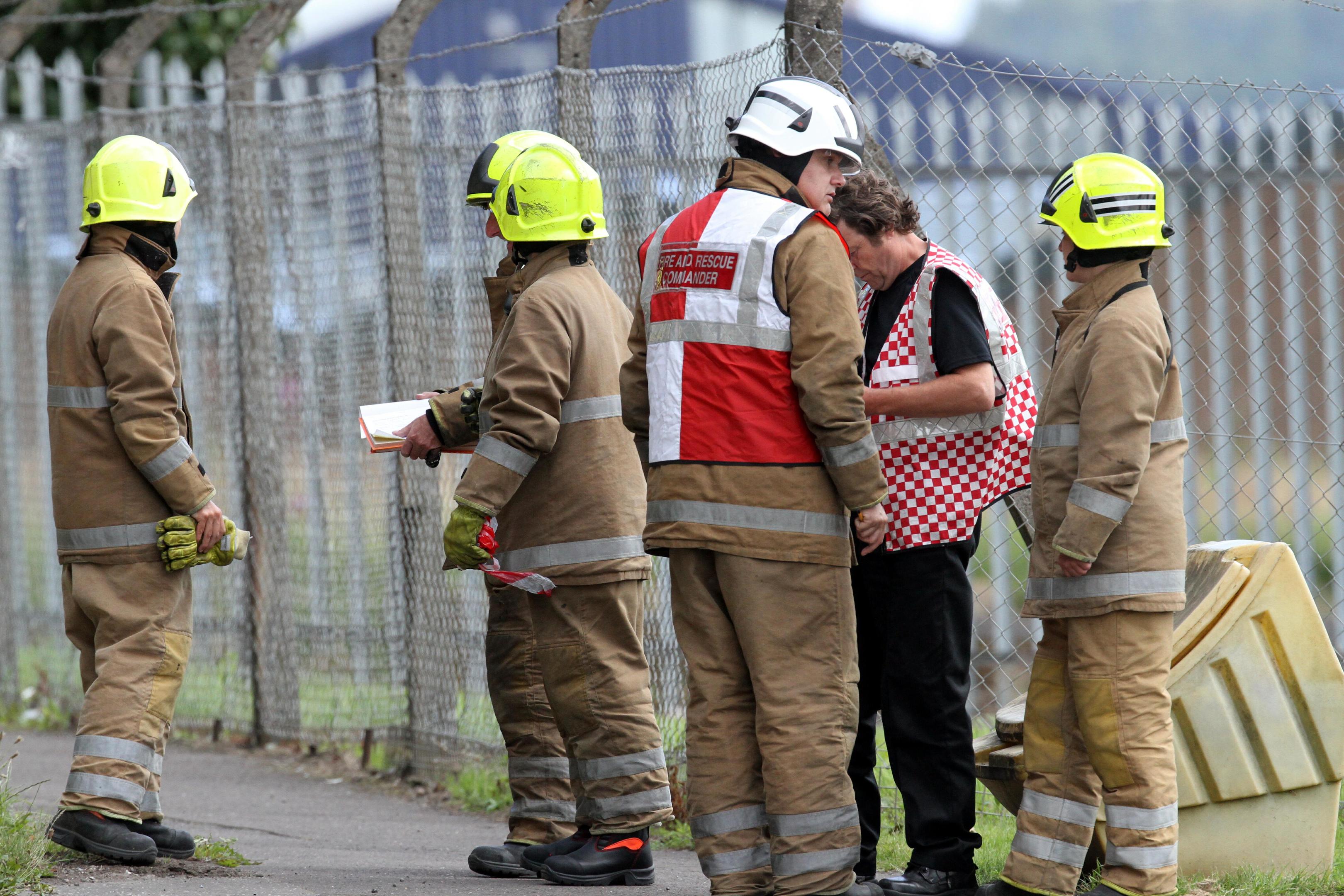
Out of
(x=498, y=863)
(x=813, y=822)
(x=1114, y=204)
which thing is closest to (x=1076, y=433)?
(x=1114, y=204)

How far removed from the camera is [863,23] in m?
21.7

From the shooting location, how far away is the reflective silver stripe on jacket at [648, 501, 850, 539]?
11.5ft

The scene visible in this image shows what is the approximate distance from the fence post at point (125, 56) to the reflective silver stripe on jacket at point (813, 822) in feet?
19.0

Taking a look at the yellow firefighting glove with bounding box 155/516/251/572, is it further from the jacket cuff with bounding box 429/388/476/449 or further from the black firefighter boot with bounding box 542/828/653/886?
the black firefighter boot with bounding box 542/828/653/886

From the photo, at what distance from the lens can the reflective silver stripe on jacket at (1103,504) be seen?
3500mm

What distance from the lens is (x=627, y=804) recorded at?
164 inches

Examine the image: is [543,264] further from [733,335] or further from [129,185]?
[129,185]

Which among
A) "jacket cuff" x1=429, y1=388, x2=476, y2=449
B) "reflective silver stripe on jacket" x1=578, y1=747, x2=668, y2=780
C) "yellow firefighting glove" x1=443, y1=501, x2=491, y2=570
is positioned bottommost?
"reflective silver stripe on jacket" x1=578, y1=747, x2=668, y2=780

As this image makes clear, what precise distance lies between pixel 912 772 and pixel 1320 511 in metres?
8.06

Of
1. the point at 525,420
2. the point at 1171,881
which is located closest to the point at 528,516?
the point at 525,420

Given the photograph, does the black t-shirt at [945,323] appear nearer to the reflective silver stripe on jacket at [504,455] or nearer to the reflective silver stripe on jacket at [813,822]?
the reflective silver stripe on jacket at [504,455]

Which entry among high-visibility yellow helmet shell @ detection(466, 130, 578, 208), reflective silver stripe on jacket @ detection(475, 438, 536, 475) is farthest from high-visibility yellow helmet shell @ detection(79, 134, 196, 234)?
reflective silver stripe on jacket @ detection(475, 438, 536, 475)

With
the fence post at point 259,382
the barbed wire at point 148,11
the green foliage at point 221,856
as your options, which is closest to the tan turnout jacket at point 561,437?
the green foliage at point 221,856

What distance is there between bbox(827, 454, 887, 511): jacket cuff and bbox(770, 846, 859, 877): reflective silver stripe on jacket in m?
0.84
